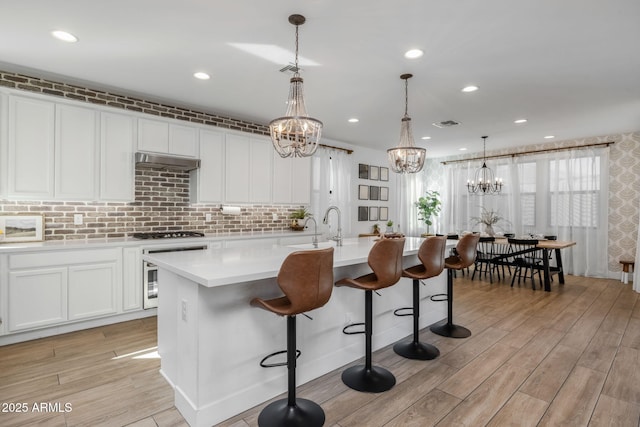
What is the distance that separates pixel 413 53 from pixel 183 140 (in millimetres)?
2982

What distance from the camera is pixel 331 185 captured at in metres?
6.42

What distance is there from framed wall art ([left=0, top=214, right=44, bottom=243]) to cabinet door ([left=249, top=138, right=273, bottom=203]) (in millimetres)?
2465

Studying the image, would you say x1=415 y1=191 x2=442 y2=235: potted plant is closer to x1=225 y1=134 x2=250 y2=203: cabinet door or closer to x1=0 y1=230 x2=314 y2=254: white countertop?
x1=225 y1=134 x2=250 y2=203: cabinet door

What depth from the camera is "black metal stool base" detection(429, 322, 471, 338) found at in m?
3.25

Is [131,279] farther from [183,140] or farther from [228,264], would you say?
[228,264]

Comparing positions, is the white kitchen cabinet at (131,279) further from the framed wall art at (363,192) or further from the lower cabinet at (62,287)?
the framed wall art at (363,192)

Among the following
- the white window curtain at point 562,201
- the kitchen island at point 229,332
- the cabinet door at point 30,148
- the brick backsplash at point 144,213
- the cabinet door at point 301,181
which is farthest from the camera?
the white window curtain at point 562,201

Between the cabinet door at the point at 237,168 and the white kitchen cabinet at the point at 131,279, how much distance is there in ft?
4.70

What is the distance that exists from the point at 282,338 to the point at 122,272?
7.73ft

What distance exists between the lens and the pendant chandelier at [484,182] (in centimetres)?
667

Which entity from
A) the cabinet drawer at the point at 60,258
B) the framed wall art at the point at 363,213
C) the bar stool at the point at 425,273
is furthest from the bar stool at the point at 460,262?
the framed wall art at the point at 363,213

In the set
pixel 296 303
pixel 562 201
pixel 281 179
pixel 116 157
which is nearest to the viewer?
pixel 296 303

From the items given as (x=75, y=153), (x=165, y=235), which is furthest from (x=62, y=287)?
(x=75, y=153)

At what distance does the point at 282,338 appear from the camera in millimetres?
2260
